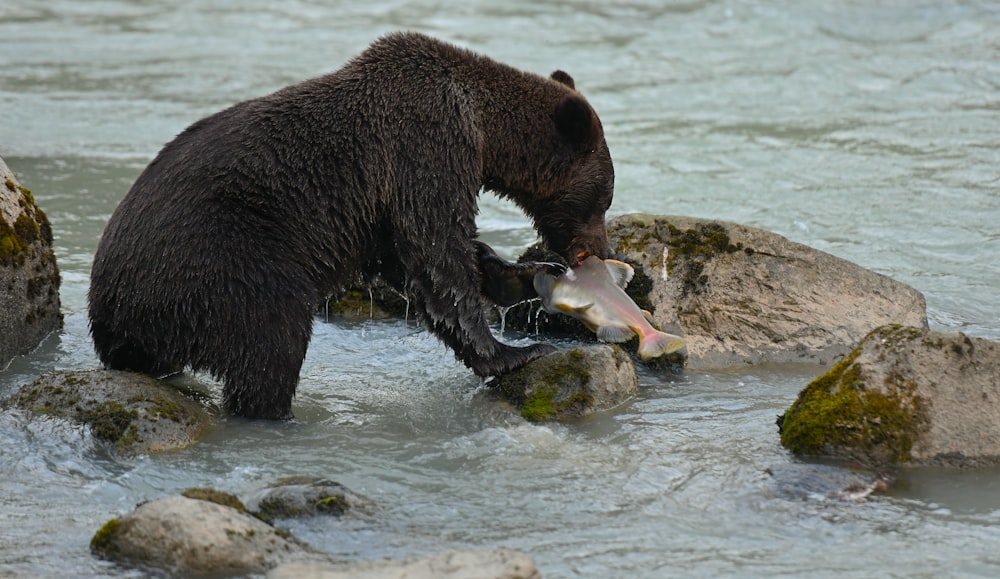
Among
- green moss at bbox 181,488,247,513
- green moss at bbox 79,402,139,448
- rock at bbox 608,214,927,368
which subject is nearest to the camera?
green moss at bbox 181,488,247,513

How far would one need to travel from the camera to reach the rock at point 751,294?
816cm

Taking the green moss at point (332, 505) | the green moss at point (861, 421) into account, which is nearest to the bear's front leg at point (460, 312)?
the green moss at point (861, 421)

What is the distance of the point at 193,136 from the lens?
23.4ft

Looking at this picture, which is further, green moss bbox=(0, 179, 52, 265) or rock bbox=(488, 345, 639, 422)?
green moss bbox=(0, 179, 52, 265)

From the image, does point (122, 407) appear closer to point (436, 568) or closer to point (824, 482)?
point (436, 568)

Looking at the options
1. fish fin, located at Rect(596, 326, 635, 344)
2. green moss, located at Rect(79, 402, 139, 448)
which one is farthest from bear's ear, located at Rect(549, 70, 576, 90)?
green moss, located at Rect(79, 402, 139, 448)

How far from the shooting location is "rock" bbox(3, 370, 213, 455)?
6.42 m

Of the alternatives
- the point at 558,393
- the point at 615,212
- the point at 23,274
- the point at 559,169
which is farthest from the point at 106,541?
the point at 615,212

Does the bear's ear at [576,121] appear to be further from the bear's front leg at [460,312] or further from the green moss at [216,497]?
the green moss at [216,497]

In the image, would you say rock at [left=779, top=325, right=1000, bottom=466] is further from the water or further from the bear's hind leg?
the bear's hind leg

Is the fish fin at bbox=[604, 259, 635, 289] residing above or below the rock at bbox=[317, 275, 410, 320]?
above

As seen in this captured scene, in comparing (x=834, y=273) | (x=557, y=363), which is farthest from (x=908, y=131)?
(x=557, y=363)

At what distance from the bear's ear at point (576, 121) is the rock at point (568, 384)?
131cm

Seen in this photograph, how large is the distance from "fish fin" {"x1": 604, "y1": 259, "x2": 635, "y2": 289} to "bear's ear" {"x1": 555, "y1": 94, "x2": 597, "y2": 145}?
0.78m
